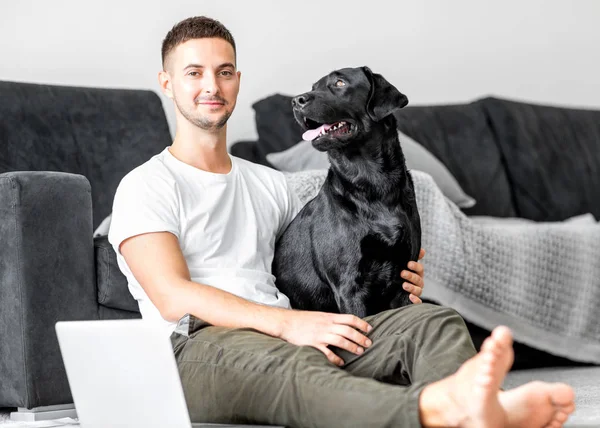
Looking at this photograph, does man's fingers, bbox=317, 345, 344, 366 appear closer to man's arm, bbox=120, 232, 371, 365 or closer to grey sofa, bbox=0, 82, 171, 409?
man's arm, bbox=120, 232, 371, 365

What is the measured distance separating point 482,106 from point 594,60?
0.97 m

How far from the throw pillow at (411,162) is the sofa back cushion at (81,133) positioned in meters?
0.40

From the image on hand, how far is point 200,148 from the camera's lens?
194 centimetres

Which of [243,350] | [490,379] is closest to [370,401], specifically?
[490,379]

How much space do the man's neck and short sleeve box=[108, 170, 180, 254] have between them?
12 centimetres

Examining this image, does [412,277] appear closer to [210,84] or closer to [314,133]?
[314,133]

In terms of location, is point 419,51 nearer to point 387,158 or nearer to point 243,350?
point 387,158

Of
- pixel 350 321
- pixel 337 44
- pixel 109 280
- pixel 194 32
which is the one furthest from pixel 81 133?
pixel 350 321

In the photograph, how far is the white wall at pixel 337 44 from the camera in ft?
11.0

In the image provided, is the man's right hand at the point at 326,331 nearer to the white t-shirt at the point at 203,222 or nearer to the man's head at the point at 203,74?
the white t-shirt at the point at 203,222

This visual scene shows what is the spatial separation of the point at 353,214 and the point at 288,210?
0.20 meters

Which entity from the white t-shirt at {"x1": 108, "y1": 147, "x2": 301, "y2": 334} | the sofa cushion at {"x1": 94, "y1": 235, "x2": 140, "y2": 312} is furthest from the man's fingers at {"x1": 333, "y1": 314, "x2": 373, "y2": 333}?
the sofa cushion at {"x1": 94, "y1": 235, "x2": 140, "y2": 312}

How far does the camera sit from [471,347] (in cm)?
155

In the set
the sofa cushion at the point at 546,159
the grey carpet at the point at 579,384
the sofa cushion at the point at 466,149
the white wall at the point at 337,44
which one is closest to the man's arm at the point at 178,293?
the grey carpet at the point at 579,384
